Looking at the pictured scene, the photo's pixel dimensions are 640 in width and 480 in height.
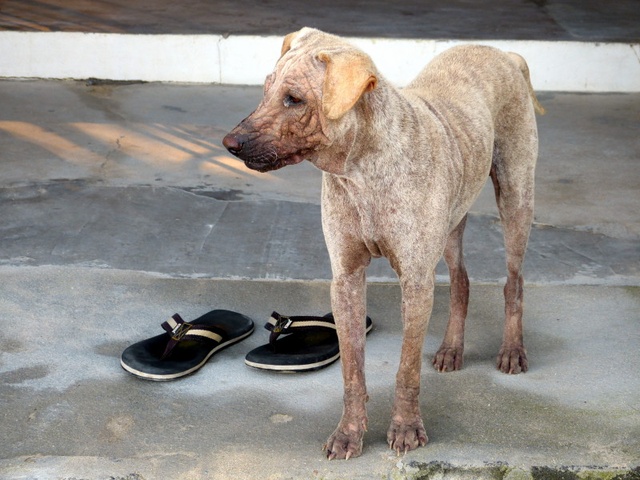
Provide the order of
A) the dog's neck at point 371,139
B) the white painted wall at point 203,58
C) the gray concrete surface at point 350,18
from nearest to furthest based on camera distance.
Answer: the dog's neck at point 371,139
the white painted wall at point 203,58
the gray concrete surface at point 350,18

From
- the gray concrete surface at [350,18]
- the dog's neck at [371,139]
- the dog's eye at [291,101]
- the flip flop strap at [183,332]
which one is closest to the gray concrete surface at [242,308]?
the flip flop strap at [183,332]

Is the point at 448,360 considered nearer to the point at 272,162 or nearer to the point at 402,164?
the point at 402,164

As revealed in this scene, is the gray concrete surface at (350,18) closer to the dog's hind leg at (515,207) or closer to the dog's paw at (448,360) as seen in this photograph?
the dog's hind leg at (515,207)

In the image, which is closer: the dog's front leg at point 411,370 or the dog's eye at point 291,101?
the dog's eye at point 291,101

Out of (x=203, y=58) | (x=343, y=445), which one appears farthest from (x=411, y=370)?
(x=203, y=58)

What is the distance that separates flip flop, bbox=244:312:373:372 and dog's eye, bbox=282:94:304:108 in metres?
1.40

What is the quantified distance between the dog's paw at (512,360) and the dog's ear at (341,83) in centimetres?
162

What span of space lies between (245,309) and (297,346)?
1.79 feet

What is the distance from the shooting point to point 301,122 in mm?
2943

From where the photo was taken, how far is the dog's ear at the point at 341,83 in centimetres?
289

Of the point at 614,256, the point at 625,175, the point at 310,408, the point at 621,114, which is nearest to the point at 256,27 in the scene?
the point at 621,114

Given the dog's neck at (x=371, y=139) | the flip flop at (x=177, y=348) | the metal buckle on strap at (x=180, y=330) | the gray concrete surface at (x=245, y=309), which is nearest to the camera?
the dog's neck at (x=371, y=139)

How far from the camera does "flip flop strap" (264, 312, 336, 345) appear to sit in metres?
4.14

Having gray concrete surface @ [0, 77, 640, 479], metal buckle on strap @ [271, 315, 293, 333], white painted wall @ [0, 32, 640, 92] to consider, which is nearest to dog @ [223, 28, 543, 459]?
Answer: gray concrete surface @ [0, 77, 640, 479]
